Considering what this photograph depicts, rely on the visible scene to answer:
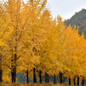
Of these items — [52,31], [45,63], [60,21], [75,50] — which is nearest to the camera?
[45,63]

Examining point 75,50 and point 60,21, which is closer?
point 60,21

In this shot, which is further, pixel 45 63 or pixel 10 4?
pixel 45 63

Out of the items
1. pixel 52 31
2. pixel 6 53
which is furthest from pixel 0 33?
pixel 52 31

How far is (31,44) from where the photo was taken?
10.2 m

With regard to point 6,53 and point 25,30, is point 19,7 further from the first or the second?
point 6,53

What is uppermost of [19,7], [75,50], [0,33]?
[19,7]

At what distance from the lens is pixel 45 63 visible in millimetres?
13398

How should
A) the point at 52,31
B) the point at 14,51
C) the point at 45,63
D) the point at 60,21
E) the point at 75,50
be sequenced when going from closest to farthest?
1. the point at 14,51
2. the point at 45,63
3. the point at 52,31
4. the point at 60,21
5. the point at 75,50

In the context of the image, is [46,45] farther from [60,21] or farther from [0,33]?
[0,33]

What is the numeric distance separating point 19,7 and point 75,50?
496 inches

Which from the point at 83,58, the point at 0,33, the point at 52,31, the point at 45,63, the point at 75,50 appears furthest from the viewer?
the point at 83,58

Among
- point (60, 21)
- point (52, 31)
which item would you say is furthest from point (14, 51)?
point (60, 21)

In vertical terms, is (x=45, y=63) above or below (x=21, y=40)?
below

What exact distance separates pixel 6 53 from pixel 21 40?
1.54 meters
